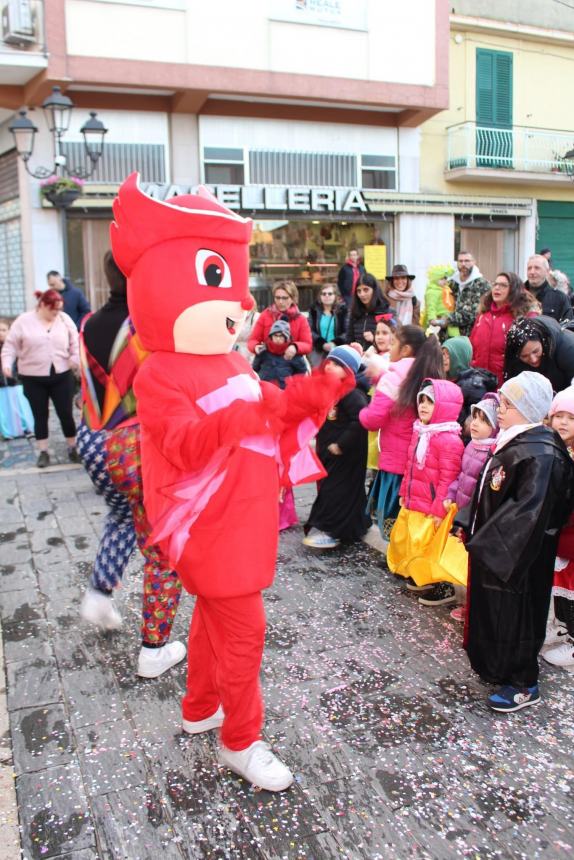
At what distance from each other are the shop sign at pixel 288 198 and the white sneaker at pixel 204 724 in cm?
1256

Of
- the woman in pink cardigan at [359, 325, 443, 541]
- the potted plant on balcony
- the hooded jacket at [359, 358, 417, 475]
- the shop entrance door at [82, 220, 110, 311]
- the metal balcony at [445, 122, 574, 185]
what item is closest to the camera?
the woman in pink cardigan at [359, 325, 443, 541]

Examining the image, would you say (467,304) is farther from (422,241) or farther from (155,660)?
(422,241)

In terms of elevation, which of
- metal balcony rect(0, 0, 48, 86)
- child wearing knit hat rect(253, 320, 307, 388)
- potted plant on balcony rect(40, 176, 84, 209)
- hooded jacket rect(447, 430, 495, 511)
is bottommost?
hooded jacket rect(447, 430, 495, 511)

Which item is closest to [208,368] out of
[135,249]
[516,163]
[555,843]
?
[135,249]

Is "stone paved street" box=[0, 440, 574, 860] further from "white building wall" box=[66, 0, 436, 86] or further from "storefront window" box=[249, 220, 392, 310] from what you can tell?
"white building wall" box=[66, 0, 436, 86]

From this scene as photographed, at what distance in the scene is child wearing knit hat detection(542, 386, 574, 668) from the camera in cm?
363

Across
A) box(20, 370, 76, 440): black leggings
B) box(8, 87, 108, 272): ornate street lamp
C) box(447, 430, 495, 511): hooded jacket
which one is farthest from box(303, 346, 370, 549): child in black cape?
box(8, 87, 108, 272): ornate street lamp

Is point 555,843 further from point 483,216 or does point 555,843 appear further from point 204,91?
point 483,216

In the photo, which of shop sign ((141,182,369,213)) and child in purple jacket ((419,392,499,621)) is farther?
shop sign ((141,182,369,213))

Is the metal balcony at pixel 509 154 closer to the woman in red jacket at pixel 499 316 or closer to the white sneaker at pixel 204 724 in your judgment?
the woman in red jacket at pixel 499 316

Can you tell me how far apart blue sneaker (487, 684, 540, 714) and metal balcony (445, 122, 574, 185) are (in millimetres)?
15313

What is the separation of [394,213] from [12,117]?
7836 millimetres

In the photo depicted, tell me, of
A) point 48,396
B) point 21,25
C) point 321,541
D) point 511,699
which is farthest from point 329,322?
point 21,25

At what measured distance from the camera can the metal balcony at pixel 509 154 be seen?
1703 centimetres
